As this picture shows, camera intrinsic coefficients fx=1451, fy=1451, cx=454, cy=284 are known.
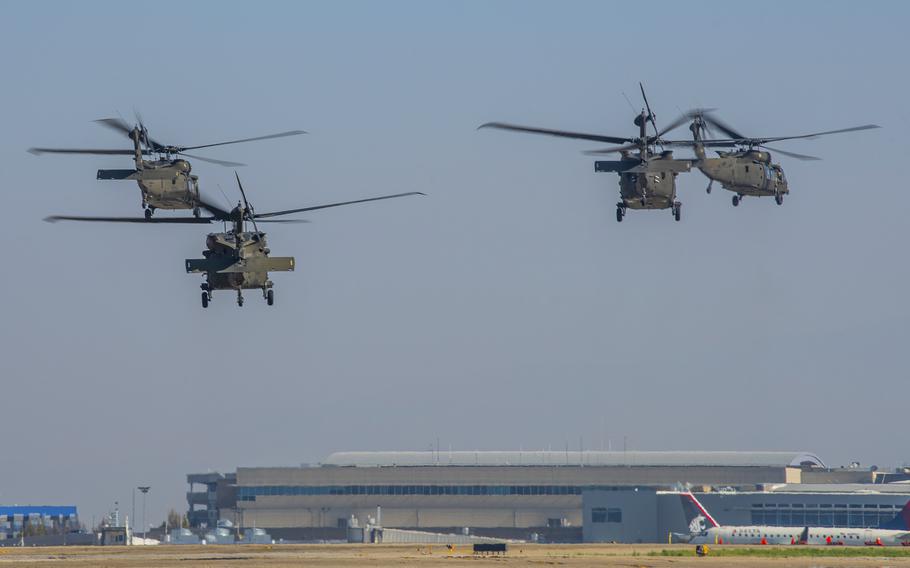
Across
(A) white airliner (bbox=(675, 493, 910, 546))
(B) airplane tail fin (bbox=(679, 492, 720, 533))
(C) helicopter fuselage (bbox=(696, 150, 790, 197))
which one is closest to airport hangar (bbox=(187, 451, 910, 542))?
(B) airplane tail fin (bbox=(679, 492, 720, 533))

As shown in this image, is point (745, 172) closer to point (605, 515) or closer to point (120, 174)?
point (120, 174)

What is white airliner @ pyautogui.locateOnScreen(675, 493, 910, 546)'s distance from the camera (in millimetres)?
125312

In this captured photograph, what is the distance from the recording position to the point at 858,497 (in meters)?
151

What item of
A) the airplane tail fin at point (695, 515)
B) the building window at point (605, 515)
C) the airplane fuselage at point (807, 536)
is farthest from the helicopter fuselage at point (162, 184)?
the building window at point (605, 515)

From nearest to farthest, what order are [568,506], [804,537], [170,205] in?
[170,205], [804,537], [568,506]

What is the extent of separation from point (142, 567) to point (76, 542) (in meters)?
79.6

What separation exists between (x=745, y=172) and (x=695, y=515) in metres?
71.8

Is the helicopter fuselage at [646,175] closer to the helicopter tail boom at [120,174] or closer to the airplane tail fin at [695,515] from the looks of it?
the helicopter tail boom at [120,174]

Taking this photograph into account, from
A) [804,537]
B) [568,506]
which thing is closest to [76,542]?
[568,506]

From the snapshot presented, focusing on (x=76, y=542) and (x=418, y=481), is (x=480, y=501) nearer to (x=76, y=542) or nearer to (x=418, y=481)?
(x=418, y=481)

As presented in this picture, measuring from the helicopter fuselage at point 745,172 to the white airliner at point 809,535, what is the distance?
52.1 metres

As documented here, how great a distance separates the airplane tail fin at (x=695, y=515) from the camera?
143750 mm

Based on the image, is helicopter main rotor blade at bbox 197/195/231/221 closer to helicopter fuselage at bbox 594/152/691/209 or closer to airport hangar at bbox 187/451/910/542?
helicopter fuselage at bbox 594/152/691/209

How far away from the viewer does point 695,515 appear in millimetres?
145750
